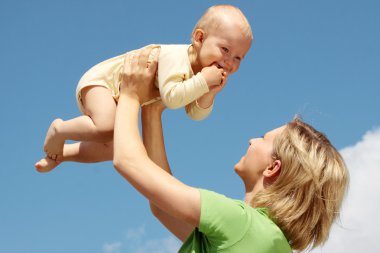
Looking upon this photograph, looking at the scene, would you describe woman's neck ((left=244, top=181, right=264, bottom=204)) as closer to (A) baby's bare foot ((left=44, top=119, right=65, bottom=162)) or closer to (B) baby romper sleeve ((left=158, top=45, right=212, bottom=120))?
(B) baby romper sleeve ((left=158, top=45, right=212, bottom=120))

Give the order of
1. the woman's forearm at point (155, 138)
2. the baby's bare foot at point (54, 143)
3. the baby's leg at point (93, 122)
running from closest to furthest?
the baby's leg at point (93, 122) < the woman's forearm at point (155, 138) < the baby's bare foot at point (54, 143)

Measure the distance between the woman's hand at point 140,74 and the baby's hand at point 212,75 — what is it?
0.39m

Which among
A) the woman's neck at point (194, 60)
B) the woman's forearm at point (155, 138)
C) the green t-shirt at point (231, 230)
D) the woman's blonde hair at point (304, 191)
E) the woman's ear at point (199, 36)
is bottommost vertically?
the green t-shirt at point (231, 230)

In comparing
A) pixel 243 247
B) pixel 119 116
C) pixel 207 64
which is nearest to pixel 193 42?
pixel 207 64

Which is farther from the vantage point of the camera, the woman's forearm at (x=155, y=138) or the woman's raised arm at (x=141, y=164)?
the woman's forearm at (x=155, y=138)

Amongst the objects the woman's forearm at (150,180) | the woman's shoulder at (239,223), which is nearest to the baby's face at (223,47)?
the woman's forearm at (150,180)

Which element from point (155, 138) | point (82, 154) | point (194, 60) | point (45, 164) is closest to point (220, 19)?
point (194, 60)

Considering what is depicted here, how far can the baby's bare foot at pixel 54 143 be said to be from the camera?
4879 mm

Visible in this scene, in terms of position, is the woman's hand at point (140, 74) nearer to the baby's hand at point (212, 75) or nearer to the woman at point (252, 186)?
the woman at point (252, 186)

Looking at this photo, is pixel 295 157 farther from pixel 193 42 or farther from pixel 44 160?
pixel 44 160

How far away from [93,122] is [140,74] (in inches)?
21.2

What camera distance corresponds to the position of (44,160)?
16.6 ft

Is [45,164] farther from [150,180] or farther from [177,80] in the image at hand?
[150,180]

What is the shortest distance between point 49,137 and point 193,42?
1.47 metres
